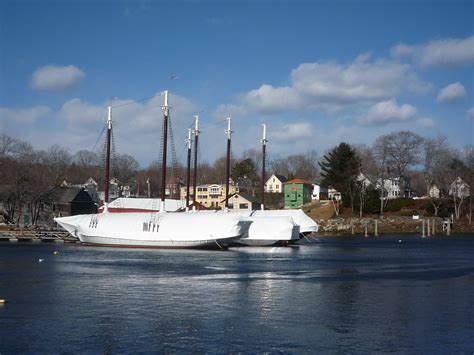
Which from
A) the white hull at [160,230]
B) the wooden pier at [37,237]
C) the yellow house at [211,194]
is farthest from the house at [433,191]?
the wooden pier at [37,237]

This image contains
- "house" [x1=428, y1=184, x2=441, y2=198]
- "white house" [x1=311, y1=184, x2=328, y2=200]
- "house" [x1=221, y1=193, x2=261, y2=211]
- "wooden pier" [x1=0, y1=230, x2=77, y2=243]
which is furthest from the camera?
"white house" [x1=311, y1=184, x2=328, y2=200]

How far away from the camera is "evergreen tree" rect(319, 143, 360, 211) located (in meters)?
134

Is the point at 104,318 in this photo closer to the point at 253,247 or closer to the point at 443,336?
the point at 443,336

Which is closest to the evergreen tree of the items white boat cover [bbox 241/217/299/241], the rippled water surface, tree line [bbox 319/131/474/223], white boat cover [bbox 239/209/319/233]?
tree line [bbox 319/131/474/223]

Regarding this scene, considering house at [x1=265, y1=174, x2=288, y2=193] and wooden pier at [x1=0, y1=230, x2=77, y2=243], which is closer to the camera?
wooden pier at [x1=0, y1=230, x2=77, y2=243]

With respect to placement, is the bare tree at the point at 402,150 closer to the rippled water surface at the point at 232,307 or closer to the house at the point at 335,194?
the house at the point at 335,194

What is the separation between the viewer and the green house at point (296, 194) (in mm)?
162625

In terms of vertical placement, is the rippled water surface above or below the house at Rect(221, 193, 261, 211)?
below

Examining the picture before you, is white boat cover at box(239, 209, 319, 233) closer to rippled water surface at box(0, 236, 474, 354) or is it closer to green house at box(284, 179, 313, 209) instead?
rippled water surface at box(0, 236, 474, 354)

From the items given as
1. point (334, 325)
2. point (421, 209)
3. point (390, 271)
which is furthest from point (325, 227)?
point (334, 325)

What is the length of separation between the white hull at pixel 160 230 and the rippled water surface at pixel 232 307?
12.5 m

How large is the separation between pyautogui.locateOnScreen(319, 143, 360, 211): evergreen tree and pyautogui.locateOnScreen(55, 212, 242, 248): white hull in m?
68.7

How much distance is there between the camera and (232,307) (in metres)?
28.9

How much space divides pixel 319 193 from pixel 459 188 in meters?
45.6
